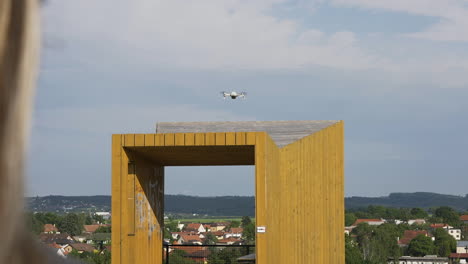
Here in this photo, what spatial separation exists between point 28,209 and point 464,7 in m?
45.6

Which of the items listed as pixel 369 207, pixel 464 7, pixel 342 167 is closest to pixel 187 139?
pixel 342 167

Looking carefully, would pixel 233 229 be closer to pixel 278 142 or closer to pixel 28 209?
pixel 278 142

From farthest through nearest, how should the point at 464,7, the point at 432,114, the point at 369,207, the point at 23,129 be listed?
the point at 369,207
the point at 432,114
the point at 464,7
the point at 23,129

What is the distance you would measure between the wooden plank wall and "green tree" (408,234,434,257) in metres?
50.8

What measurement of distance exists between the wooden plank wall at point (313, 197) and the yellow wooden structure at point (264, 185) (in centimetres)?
2

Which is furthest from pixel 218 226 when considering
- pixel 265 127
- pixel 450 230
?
pixel 265 127

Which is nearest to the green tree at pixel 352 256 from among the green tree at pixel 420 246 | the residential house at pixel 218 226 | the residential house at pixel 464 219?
the residential house at pixel 218 226

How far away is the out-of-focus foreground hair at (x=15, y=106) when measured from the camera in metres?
0.51

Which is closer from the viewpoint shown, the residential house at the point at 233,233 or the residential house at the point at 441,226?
the residential house at the point at 233,233

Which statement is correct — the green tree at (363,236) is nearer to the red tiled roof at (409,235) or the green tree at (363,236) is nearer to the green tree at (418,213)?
the red tiled roof at (409,235)

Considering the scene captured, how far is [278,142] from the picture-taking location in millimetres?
11781

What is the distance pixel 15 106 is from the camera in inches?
20.7

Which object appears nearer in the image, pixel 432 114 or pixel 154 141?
pixel 154 141

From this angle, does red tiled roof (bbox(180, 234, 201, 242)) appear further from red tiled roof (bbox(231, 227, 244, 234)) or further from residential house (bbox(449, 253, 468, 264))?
residential house (bbox(449, 253, 468, 264))
